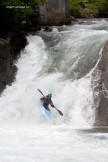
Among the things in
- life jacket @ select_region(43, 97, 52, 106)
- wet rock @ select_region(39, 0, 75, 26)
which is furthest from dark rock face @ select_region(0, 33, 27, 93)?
wet rock @ select_region(39, 0, 75, 26)

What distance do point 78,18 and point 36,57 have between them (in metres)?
Result: 9.13

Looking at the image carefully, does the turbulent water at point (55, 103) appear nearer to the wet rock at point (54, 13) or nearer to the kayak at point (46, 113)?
the kayak at point (46, 113)

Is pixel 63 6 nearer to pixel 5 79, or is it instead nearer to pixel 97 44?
pixel 97 44

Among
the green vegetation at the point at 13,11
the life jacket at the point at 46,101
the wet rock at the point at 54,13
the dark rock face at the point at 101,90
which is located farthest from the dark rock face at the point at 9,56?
the wet rock at the point at 54,13

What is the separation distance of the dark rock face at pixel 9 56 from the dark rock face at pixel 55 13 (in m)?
3.66

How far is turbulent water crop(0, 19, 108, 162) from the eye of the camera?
1002 centimetres

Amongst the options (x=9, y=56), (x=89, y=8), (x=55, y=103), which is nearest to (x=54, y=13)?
(x=9, y=56)

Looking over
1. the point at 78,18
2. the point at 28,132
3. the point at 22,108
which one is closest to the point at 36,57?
the point at 22,108

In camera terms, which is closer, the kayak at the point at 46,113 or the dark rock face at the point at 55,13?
the kayak at the point at 46,113

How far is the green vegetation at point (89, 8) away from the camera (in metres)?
25.6

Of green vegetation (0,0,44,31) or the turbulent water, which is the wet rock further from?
green vegetation (0,0,44,31)

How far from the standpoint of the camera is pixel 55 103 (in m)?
14.1

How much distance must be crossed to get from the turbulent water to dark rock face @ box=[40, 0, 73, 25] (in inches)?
37.1

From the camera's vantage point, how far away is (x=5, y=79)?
15227 millimetres
